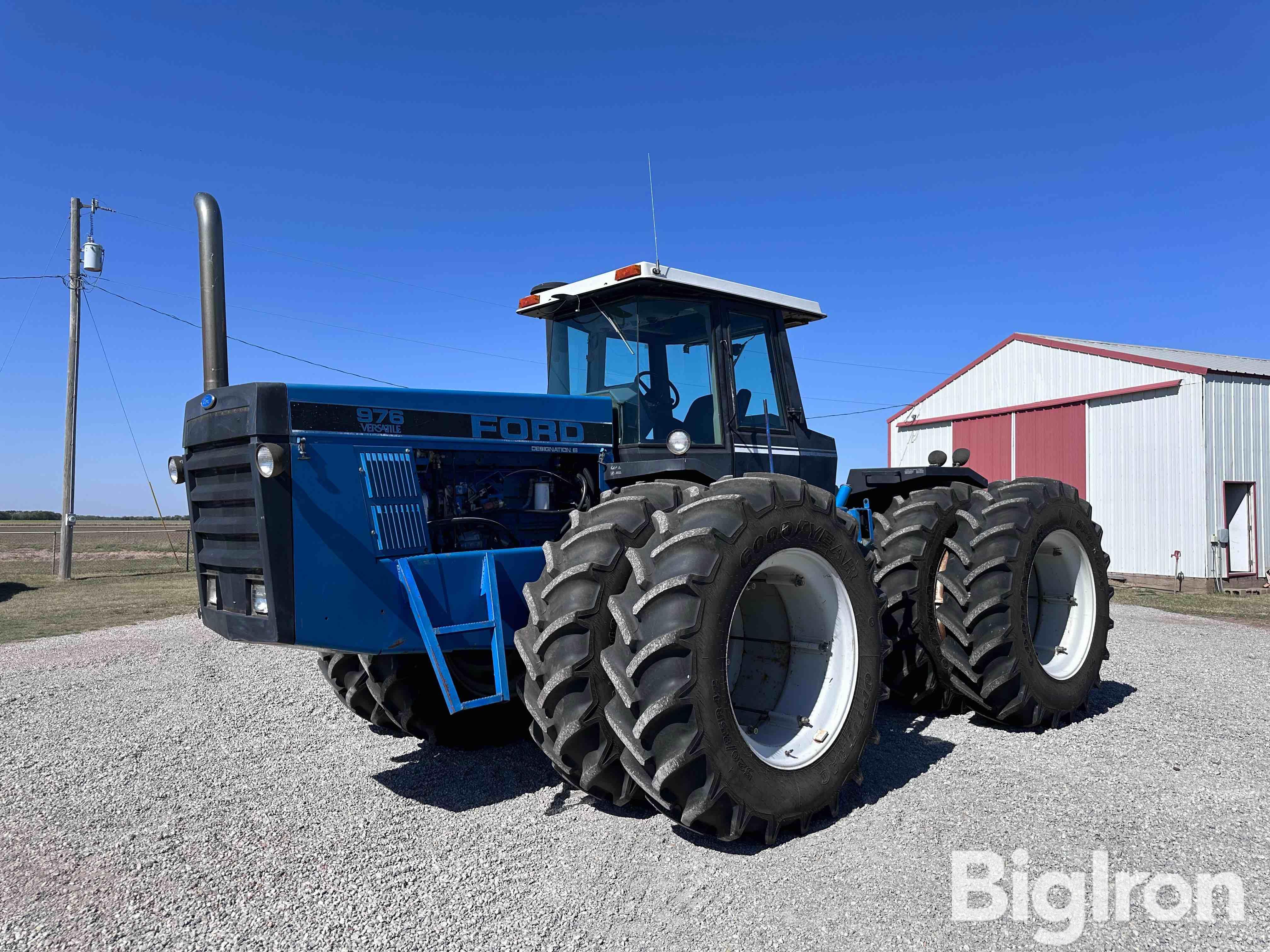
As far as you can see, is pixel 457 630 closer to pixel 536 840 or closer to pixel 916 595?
pixel 536 840

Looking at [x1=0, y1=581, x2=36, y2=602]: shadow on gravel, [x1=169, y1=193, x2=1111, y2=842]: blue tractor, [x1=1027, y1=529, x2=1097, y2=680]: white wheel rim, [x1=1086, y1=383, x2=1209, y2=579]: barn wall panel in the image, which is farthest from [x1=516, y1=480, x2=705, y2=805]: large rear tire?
[x1=1086, y1=383, x2=1209, y2=579]: barn wall panel

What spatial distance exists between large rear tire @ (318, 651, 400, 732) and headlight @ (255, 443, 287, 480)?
1668 millimetres

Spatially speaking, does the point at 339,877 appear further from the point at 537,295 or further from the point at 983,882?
the point at 537,295

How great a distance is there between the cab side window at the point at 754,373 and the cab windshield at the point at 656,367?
0.20m

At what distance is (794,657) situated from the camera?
4.38 meters

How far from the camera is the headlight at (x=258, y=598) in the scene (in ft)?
12.4

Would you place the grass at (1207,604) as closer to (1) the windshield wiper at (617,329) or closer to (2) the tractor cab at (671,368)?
(2) the tractor cab at (671,368)

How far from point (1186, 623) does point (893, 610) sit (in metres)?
7.54

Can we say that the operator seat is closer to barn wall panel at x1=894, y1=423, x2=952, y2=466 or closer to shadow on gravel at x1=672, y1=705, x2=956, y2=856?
shadow on gravel at x1=672, y1=705, x2=956, y2=856

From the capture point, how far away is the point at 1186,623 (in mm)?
A: 10789

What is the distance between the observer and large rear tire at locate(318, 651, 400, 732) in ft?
16.5

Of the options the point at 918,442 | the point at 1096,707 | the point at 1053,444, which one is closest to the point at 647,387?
the point at 1096,707

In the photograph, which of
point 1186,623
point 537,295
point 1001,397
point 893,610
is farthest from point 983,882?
point 1001,397

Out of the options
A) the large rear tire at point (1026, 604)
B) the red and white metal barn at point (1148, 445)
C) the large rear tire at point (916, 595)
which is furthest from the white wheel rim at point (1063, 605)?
the red and white metal barn at point (1148, 445)
